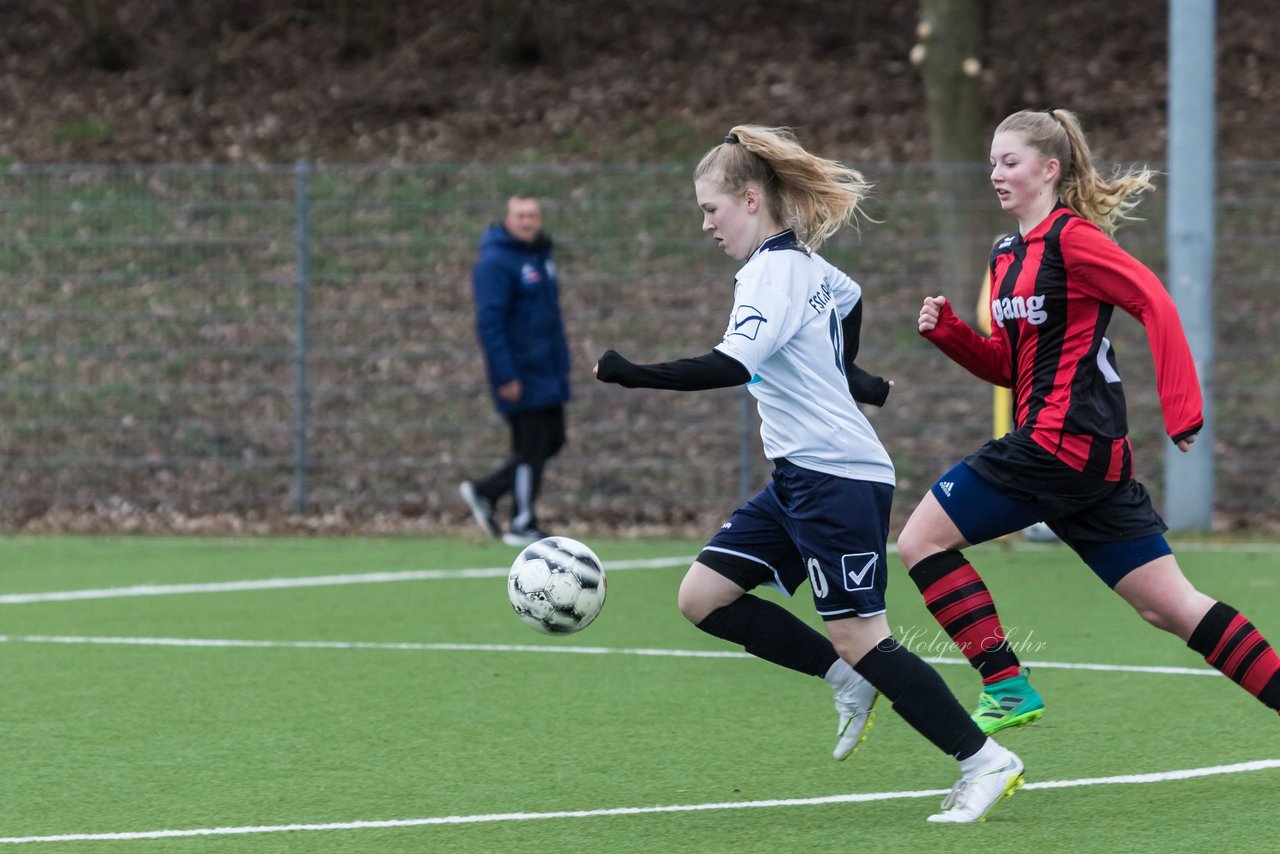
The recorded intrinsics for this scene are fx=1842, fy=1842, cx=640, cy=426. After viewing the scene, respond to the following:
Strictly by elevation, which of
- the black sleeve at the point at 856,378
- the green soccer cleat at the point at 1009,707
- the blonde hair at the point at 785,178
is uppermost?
the blonde hair at the point at 785,178

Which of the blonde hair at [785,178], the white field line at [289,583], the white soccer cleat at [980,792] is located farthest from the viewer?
the white field line at [289,583]

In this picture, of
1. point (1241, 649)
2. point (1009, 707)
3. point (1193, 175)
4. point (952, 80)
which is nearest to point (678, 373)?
point (1009, 707)

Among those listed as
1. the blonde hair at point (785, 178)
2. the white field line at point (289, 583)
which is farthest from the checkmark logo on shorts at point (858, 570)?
the white field line at point (289, 583)

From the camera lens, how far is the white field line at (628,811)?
4.62 meters

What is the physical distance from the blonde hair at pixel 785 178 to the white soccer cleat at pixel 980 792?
1465mm

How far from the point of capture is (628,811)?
489 centimetres

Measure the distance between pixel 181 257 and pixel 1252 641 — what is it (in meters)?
9.85

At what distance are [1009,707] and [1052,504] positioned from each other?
2.00 feet

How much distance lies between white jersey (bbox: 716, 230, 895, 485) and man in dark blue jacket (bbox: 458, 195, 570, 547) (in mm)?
6198

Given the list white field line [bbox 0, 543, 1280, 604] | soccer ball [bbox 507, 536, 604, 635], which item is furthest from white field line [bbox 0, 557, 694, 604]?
soccer ball [bbox 507, 536, 604, 635]

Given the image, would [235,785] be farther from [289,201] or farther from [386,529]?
[289,201]

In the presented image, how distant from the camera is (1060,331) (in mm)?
5195

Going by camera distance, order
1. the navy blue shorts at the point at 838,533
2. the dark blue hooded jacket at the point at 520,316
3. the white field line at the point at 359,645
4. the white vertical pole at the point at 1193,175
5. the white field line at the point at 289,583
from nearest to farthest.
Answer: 1. the navy blue shorts at the point at 838,533
2. the white field line at the point at 359,645
3. the white field line at the point at 289,583
4. the dark blue hooded jacket at the point at 520,316
5. the white vertical pole at the point at 1193,175

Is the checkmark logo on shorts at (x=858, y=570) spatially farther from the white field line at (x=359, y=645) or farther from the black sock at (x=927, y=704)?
the white field line at (x=359, y=645)
